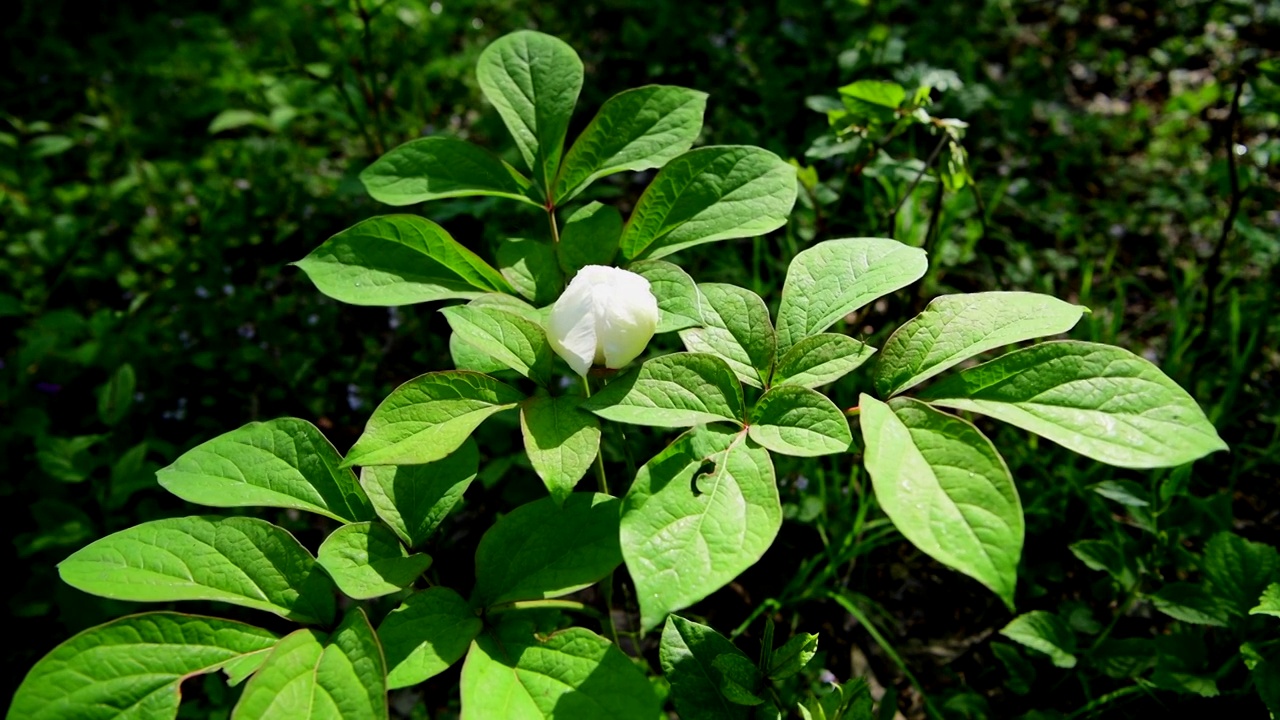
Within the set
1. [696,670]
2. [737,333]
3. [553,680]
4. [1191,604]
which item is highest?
[737,333]

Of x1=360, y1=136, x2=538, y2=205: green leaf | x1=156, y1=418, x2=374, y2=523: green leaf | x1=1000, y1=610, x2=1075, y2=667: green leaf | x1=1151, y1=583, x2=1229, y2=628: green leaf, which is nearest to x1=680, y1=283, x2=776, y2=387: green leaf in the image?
x1=360, y1=136, x2=538, y2=205: green leaf

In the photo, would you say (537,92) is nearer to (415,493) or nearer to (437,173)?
(437,173)

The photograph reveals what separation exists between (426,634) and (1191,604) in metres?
1.28

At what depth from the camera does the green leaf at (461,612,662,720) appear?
859mm

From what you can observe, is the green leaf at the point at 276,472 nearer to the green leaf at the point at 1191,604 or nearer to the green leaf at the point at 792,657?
the green leaf at the point at 792,657

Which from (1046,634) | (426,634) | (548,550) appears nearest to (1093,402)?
(548,550)

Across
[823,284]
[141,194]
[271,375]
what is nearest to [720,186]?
[823,284]

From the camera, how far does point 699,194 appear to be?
A: 111 cm

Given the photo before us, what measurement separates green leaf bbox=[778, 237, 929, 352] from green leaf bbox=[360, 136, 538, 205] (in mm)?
416

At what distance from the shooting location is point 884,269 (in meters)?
0.99

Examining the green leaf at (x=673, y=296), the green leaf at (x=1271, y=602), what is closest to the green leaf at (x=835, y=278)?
the green leaf at (x=673, y=296)

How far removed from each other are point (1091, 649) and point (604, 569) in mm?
1055

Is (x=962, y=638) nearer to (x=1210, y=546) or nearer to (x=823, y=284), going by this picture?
(x=1210, y=546)

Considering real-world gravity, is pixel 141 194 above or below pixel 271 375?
above
